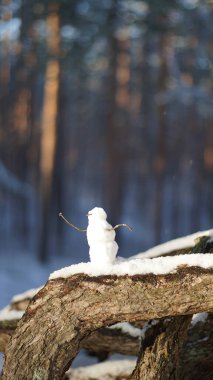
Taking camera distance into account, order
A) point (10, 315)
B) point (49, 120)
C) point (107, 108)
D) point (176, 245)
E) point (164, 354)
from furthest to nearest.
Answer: point (107, 108), point (49, 120), point (10, 315), point (176, 245), point (164, 354)

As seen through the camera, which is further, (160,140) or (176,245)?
(160,140)

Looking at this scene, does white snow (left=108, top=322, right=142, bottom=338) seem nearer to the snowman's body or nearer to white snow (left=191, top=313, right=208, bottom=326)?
white snow (left=191, top=313, right=208, bottom=326)

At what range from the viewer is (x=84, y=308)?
4293mm

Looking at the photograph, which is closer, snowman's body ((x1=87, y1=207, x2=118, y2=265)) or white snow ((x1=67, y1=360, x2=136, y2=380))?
snowman's body ((x1=87, y1=207, x2=118, y2=265))

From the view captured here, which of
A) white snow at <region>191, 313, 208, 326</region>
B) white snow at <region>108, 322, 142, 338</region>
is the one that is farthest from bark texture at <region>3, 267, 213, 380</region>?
white snow at <region>108, 322, 142, 338</region>

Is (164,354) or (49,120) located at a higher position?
(49,120)

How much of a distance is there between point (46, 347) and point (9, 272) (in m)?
16.4

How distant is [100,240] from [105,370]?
2.64 metres

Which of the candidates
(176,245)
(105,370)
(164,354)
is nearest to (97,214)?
(164,354)

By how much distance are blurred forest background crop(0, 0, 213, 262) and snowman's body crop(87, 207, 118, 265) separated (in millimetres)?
17987

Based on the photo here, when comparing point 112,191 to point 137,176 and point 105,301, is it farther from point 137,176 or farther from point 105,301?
point 137,176

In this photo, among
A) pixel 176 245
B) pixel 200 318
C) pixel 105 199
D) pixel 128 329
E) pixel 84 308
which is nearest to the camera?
pixel 84 308

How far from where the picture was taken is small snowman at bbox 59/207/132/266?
4.34m

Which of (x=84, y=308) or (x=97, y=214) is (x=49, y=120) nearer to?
(x=97, y=214)
